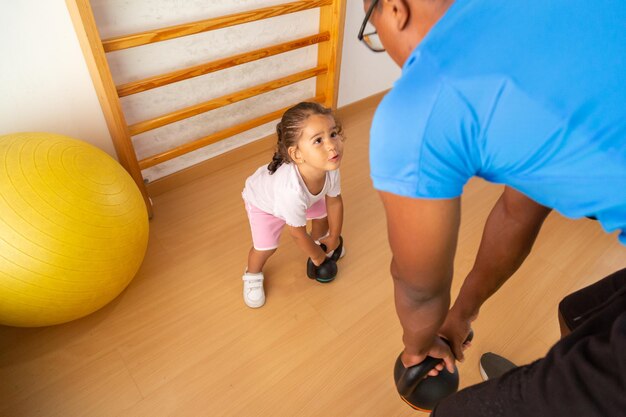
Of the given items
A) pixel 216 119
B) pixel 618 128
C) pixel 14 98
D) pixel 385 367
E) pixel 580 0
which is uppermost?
pixel 580 0

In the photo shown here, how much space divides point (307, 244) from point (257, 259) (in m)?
0.22

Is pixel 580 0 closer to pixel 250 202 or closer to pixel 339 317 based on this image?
pixel 250 202

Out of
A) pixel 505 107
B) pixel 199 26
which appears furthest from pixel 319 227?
pixel 505 107

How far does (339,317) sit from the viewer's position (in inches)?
60.4

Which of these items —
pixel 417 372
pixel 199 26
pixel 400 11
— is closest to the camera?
pixel 400 11

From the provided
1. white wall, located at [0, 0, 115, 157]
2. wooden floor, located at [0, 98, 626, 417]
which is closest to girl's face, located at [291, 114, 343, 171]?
wooden floor, located at [0, 98, 626, 417]

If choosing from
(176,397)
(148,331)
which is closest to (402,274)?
(176,397)

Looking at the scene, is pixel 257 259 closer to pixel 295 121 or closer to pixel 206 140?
pixel 295 121

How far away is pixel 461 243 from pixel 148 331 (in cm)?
135

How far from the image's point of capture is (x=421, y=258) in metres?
0.68

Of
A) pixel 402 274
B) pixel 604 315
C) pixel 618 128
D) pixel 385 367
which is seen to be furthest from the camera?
pixel 385 367

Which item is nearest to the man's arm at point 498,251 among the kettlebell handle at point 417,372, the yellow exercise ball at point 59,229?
the kettlebell handle at point 417,372

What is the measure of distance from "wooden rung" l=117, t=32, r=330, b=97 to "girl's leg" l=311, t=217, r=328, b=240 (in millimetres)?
829

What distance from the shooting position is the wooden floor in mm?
1292
